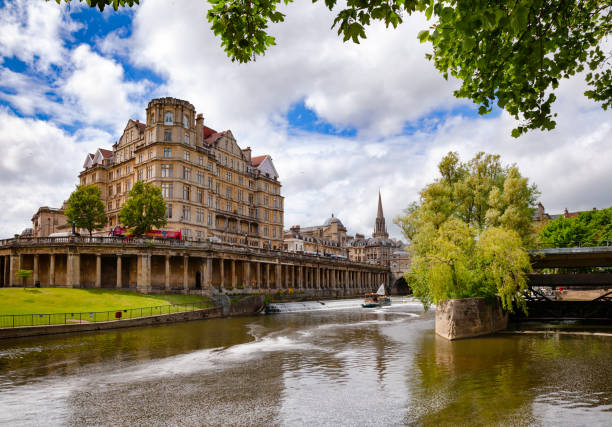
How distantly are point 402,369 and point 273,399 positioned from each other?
7386 mm

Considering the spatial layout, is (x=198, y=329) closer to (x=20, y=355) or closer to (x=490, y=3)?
(x=20, y=355)

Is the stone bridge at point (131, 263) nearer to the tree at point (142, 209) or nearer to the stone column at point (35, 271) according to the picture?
the stone column at point (35, 271)

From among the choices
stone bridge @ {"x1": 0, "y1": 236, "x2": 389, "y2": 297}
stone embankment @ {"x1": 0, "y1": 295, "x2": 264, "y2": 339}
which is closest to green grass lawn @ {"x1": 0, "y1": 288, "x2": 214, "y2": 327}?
stone embankment @ {"x1": 0, "y1": 295, "x2": 264, "y2": 339}

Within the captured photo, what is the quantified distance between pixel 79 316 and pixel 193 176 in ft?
127

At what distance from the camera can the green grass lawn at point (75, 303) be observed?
34844 mm

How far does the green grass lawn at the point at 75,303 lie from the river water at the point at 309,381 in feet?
18.3

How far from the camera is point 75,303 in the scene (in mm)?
41344

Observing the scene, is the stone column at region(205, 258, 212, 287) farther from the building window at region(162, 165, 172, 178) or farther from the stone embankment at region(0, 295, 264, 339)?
the building window at region(162, 165, 172, 178)

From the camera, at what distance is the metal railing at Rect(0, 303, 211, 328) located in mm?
32406

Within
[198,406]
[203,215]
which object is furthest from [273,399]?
[203,215]

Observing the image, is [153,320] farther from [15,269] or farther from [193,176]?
[193,176]

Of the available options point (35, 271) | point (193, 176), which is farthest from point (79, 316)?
point (193, 176)

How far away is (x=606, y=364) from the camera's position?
20.0 m

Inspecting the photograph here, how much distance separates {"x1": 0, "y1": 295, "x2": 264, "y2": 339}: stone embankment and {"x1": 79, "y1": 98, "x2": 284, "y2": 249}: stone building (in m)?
20.4
